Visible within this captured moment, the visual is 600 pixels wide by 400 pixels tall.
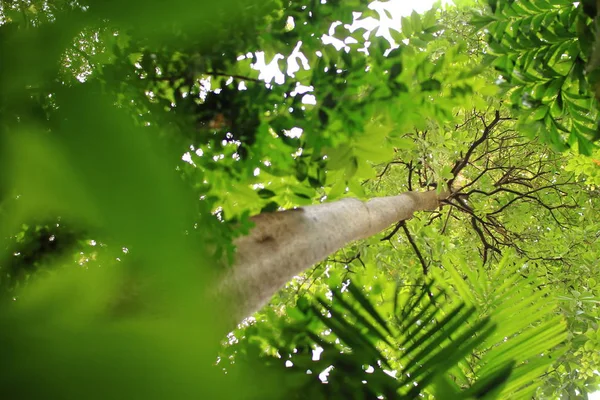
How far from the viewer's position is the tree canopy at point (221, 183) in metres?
0.29

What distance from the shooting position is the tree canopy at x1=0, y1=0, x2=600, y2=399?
294 millimetres

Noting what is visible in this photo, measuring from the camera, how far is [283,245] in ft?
4.49

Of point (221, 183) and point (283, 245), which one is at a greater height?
point (221, 183)

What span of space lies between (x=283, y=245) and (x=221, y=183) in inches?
13.1

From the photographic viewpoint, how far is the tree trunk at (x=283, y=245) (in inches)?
45.7

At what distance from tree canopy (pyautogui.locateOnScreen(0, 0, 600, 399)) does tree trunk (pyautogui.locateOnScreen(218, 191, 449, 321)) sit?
74 mm

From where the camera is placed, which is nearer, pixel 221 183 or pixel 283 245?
pixel 283 245

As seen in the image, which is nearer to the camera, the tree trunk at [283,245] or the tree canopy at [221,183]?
the tree canopy at [221,183]

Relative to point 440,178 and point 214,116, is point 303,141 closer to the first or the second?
point 214,116

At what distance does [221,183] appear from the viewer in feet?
4.90

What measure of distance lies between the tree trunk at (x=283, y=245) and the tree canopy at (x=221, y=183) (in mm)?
74

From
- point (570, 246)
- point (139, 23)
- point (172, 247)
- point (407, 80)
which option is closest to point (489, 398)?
point (172, 247)

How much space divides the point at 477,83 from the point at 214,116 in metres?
1.05

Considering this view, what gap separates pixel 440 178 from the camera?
308 centimetres
